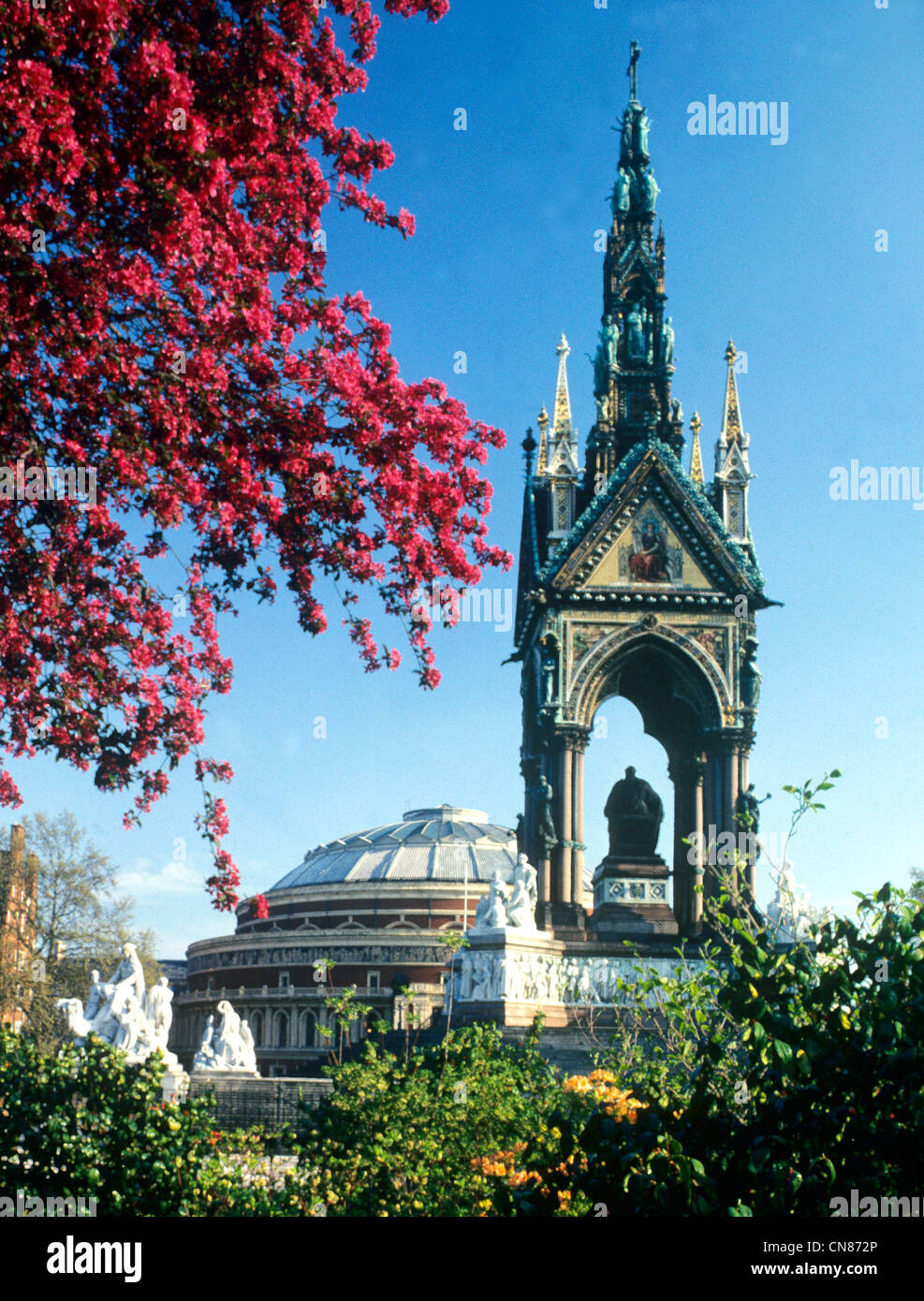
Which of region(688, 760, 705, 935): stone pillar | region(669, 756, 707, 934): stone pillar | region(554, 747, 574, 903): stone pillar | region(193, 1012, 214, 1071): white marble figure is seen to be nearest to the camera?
region(193, 1012, 214, 1071): white marble figure

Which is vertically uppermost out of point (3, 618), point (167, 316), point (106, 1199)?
point (167, 316)

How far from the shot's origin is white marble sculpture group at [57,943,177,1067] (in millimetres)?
22875

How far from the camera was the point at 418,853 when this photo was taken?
58.3 meters

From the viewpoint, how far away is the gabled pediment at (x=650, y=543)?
92.6 ft

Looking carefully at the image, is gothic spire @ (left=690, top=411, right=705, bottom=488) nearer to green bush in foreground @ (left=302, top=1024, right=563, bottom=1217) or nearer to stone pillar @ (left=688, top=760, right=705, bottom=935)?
stone pillar @ (left=688, top=760, right=705, bottom=935)

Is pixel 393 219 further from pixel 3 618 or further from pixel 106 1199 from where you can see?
pixel 106 1199

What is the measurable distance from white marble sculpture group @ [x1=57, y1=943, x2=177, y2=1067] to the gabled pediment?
458 inches

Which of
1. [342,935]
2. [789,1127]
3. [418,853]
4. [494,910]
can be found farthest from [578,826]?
[418,853]

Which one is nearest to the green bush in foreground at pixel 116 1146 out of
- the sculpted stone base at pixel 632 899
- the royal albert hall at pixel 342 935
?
the sculpted stone base at pixel 632 899

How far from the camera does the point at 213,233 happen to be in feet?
25.3

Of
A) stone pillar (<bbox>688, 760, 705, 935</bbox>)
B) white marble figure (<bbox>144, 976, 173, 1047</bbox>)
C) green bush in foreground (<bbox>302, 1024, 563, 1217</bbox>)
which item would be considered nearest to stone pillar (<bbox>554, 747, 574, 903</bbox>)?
stone pillar (<bbox>688, 760, 705, 935</bbox>)

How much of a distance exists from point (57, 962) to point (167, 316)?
40040mm

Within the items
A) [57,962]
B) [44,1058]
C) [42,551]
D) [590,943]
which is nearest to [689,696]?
[590,943]

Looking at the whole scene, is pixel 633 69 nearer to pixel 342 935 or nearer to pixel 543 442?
pixel 543 442
